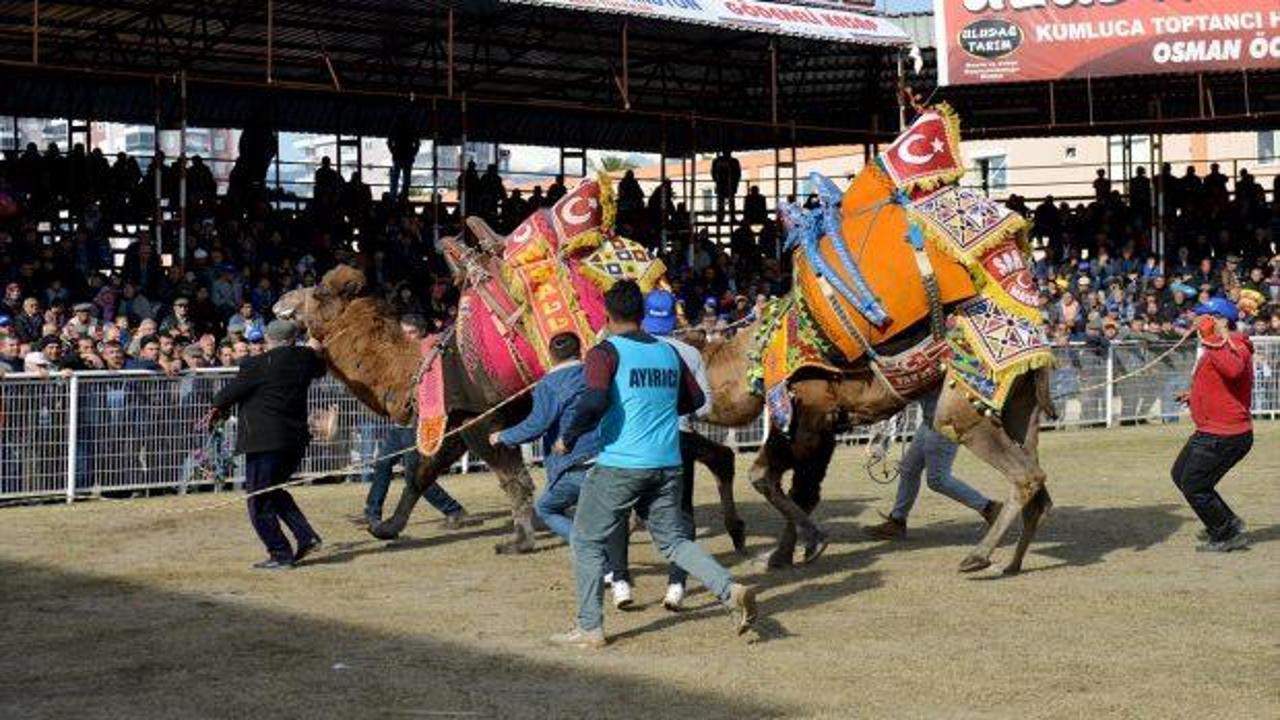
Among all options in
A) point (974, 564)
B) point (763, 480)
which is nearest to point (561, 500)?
point (763, 480)

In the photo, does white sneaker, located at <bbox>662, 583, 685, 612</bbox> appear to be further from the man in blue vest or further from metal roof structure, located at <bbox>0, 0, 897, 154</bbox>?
metal roof structure, located at <bbox>0, 0, 897, 154</bbox>

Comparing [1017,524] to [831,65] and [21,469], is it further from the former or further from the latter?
[831,65]

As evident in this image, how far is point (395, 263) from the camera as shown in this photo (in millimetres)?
26125

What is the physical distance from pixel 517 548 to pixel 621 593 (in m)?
2.76

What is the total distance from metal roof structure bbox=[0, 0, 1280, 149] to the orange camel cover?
40.7 ft

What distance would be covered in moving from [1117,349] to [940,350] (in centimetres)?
1384

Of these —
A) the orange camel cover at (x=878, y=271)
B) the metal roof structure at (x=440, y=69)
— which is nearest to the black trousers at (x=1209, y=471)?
the orange camel cover at (x=878, y=271)

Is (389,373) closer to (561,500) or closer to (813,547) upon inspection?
(561,500)

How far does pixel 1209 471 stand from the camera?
1214cm

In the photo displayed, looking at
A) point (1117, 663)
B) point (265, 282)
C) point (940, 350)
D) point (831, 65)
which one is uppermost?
point (831, 65)

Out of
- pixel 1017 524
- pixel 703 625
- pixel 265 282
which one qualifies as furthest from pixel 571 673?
pixel 265 282

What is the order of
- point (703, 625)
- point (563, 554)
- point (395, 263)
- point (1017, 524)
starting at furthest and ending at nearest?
point (395, 263) < point (1017, 524) < point (563, 554) < point (703, 625)

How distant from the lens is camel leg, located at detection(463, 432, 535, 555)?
1266 centimetres

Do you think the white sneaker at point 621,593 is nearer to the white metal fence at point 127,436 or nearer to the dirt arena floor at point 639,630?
the dirt arena floor at point 639,630
